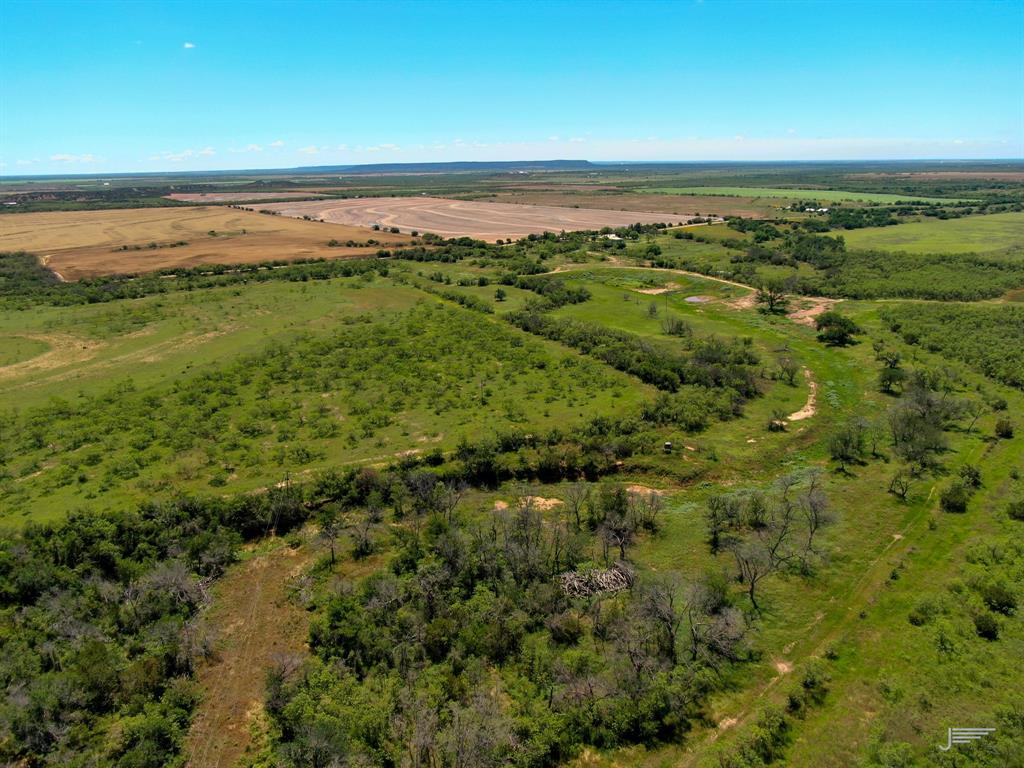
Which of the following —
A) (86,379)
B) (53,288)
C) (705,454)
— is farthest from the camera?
(53,288)

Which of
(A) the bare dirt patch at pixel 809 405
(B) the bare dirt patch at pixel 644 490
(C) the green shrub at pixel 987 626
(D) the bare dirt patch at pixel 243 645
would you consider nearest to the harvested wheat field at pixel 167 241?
(A) the bare dirt patch at pixel 809 405

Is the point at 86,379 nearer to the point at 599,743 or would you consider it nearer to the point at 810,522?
the point at 599,743

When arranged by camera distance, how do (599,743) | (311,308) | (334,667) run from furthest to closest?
(311,308), (334,667), (599,743)

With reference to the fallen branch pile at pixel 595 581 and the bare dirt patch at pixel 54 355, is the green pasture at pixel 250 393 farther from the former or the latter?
the fallen branch pile at pixel 595 581

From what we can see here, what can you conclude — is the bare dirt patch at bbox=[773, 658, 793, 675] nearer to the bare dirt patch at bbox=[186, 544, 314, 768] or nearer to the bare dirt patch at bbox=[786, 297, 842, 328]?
the bare dirt patch at bbox=[186, 544, 314, 768]

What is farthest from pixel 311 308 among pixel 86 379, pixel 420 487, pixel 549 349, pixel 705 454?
pixel 705 454

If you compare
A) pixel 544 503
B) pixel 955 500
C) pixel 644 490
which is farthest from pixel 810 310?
pixel 544 503
